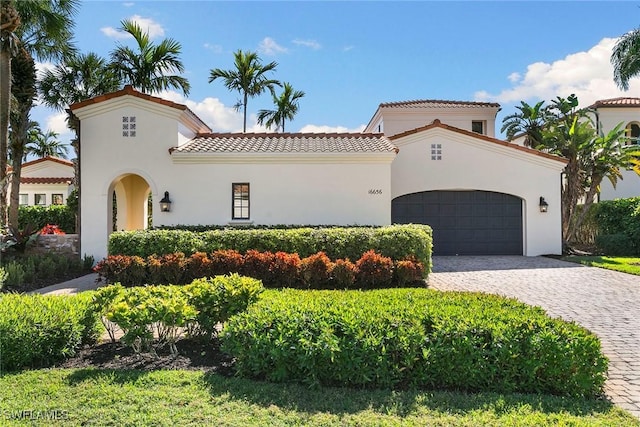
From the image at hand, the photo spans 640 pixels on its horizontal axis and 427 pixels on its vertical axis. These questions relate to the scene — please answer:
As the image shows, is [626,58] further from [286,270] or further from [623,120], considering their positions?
[286,270]

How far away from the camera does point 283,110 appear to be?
27.0 m

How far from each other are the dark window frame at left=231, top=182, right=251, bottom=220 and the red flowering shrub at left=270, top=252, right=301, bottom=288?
470 centimetres

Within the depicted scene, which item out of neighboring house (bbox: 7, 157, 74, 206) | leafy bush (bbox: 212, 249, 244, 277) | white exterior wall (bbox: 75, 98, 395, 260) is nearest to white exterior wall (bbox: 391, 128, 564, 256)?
white exterior wall (bbox: 75, 98, 395, 260)

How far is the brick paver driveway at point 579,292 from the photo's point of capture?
16.8ft

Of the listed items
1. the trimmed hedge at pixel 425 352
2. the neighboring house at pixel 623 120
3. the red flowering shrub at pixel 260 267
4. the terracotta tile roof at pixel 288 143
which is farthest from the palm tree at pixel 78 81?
the neighboring house at pixel 623 120

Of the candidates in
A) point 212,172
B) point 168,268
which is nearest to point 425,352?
point 168,268

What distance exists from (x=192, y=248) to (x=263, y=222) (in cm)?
384

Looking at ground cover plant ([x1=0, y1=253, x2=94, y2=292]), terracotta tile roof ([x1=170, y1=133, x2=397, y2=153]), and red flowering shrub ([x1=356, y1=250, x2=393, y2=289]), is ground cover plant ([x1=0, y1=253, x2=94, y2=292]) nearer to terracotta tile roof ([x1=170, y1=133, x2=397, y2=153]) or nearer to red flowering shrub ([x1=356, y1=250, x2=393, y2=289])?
terracotta tile roof ([x1=170, y1=133, x2=397, y2=153])

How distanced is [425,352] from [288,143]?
1221cm

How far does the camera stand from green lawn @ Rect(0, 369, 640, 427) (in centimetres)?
371

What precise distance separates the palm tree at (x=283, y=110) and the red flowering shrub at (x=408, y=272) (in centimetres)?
1896

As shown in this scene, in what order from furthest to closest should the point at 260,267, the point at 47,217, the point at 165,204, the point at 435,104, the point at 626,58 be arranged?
the point at 435,104 → the point at 47,217 → the point at 626,58 → the point at 165,204 → the point at 260,267

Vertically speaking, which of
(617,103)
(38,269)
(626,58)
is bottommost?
(38,269)

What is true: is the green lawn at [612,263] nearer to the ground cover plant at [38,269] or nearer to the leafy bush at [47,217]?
the ground cover plant at [38,269]
